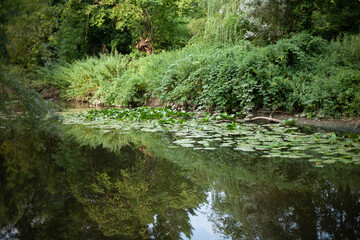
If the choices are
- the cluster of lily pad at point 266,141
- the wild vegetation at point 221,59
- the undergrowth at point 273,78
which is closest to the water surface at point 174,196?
the cluster of lily pad at point 266,141

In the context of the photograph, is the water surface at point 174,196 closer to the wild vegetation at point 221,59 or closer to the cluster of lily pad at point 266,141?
the cluster of lily pad at point 266,141

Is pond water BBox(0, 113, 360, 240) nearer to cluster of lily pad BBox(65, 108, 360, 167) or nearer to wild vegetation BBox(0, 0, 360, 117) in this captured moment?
cluster of lily pad BBox(65, 108, 360, 167)

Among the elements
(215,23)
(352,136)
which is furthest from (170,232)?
(215,23)

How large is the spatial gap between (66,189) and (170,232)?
→ 1063 millimetres

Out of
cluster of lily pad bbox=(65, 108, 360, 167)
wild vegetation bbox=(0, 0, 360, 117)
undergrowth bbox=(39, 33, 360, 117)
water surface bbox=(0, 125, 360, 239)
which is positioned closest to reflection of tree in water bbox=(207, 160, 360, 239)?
water surface bbox=(0, 125, 360, 239)

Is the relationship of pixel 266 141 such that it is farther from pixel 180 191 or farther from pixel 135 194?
pixel 135 194

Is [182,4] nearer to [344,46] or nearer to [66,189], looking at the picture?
[344,46]

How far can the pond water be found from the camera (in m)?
1.66

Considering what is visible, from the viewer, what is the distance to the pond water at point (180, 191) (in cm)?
166

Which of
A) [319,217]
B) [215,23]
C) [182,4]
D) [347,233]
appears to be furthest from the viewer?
[182,4]

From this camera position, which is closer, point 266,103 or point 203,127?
point 203,127

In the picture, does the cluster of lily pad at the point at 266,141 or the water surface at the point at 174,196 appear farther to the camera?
the cluster of lily pad at the point at 266,141

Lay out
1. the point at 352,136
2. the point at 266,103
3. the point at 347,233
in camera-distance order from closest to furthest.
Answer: the point at 347,233 → the point at 352,136 → the point at 266,103

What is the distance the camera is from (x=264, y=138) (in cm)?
402
